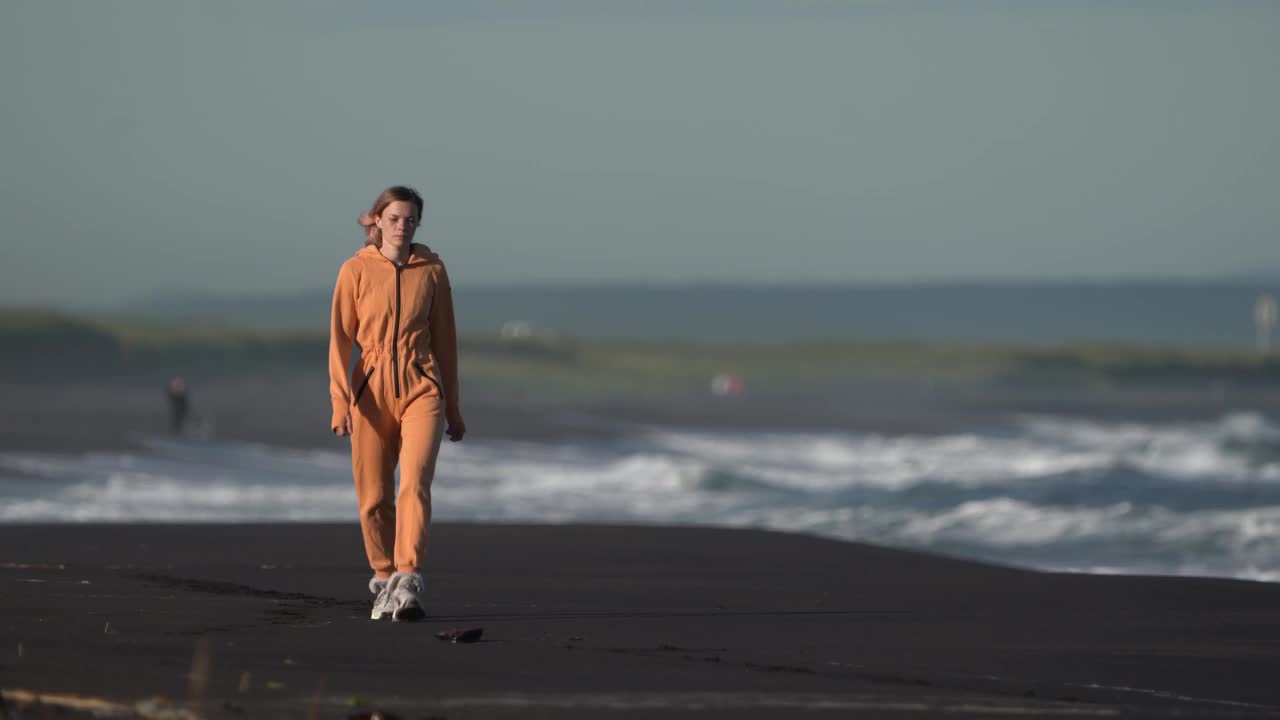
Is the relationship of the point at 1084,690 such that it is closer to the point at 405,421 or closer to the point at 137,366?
the point at 405,421

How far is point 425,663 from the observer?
25.4ft

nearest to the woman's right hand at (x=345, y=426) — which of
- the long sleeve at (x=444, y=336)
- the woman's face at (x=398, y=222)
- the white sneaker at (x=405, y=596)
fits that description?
the long sleeve at (x=444, y=336)

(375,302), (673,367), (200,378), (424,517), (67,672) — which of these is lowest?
(67,672)

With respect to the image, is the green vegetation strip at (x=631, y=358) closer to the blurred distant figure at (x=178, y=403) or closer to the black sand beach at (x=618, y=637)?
the blurred distant figure at (x=178, y=403)

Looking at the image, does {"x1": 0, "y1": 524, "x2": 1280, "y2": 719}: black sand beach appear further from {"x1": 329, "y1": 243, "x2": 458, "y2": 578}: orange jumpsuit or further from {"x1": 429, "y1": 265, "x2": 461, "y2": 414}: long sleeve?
{"x1": 429, "y1": 265, "x2": 461, "y2": 414}: long sleeve

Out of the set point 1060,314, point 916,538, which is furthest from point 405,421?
point 1060,314

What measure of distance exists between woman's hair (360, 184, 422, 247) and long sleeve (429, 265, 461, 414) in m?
0.29

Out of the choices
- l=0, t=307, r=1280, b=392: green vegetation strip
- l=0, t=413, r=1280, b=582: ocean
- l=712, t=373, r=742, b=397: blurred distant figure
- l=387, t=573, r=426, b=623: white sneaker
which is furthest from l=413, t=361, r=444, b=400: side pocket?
l=712, t=373, r=742, b=397: blurred distant figure

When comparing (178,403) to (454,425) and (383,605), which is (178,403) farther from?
(383,605)

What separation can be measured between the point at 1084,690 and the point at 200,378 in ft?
175

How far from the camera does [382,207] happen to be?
29.5ft

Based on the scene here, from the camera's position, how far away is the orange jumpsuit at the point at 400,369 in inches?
351

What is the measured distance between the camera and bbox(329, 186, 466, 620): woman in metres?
8.91

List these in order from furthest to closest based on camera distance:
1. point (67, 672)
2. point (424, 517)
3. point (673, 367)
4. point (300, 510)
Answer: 1. point (673, 367)
2. point (300, 510)
3. point (424, 517)
4. point (67, 672)
